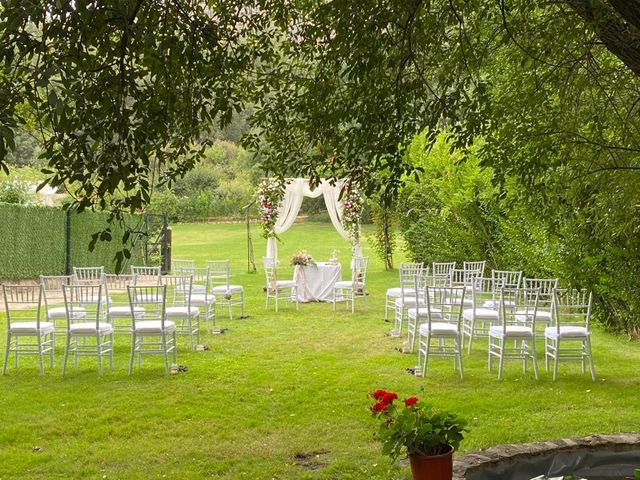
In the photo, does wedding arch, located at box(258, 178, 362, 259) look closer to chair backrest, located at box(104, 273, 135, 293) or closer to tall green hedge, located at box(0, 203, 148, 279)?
tall green hedge, located at box(0, 203, 148, 279)

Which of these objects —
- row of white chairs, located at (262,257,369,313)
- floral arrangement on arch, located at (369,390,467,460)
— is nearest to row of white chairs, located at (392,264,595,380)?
row of white chairs, located at (262,257,369,313)

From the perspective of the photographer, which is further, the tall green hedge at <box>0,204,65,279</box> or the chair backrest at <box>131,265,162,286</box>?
the tall green hedge at <box>0,204,65,279</box>

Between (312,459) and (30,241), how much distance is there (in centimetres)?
1175

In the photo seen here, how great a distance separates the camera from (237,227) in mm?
32062

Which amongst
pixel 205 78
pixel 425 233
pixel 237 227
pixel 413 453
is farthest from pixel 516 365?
pixel 237 227

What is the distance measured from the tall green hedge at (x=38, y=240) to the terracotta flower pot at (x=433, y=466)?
1110 centimetres

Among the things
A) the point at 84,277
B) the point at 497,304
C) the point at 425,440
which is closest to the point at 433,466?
the point at 425,440

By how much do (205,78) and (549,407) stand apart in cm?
394

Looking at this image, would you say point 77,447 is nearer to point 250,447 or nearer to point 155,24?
point 250,447

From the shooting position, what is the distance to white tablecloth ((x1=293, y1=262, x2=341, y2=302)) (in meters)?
12.8

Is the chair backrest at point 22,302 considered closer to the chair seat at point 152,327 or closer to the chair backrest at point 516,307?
the chair seat at point 152,327

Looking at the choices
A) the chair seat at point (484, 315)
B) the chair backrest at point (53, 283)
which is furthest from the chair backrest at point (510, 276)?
the chair backrest at point (53, 283)

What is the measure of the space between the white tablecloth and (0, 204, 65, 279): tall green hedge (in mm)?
5292

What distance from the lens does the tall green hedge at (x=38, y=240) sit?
14.3m
